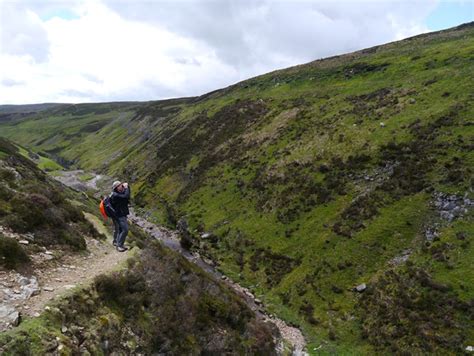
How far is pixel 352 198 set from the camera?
37781 mm

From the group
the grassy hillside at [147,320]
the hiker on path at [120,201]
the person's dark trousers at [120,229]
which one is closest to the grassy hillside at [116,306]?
the grassy hillside at [147,320]

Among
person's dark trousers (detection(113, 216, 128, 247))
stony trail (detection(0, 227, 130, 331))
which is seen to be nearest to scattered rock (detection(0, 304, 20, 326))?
stony trail (detection(0, 227, 130, 331))

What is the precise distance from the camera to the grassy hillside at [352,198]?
2553 centimetres

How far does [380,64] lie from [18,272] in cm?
7626

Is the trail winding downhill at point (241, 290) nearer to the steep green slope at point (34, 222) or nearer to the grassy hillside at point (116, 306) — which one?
the grassy hillside at point (116, 306)

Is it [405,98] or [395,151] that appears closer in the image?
[395,151]

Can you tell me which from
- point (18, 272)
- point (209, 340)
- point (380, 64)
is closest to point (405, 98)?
point (380, 64)

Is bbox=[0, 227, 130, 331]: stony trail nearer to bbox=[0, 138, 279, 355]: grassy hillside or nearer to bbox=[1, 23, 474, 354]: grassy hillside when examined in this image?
bbox=[0, 138, 279, 355]: grassy hillside

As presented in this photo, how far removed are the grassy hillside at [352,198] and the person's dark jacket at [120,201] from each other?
16449 mm

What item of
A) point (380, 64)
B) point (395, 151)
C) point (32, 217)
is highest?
point (380, 64)

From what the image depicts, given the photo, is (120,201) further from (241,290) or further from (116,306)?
(241,290)

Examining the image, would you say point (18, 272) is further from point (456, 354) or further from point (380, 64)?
point (380, 64)

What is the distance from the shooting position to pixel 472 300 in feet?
76.4

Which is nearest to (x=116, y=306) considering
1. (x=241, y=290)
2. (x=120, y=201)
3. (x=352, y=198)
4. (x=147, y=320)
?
(x=147, y=320)
